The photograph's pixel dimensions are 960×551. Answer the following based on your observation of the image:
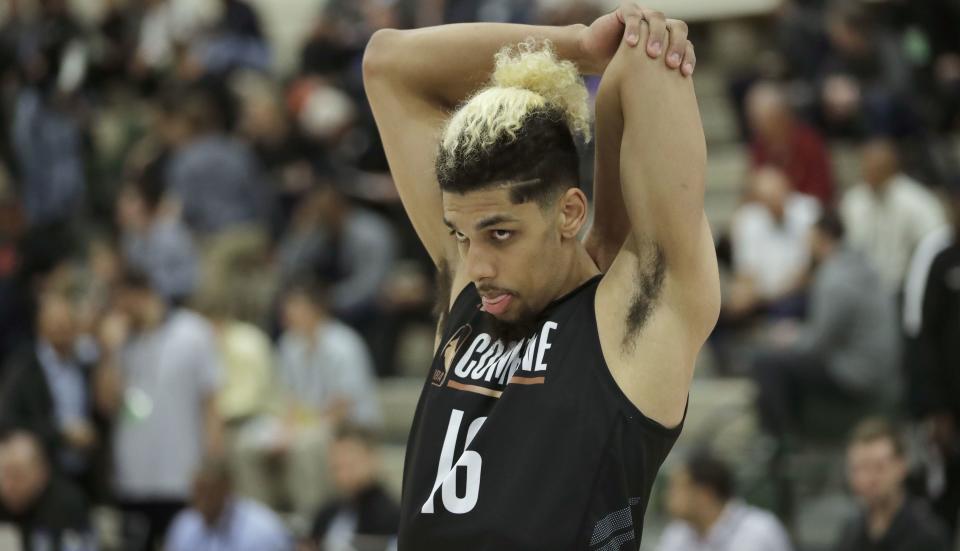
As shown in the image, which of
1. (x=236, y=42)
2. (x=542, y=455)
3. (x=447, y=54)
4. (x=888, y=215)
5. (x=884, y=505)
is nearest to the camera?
(x=542, y=455)

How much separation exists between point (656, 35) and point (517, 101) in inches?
10.8

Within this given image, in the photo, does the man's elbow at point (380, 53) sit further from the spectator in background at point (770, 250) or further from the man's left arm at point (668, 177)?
the spectator in background at point (770, 250)

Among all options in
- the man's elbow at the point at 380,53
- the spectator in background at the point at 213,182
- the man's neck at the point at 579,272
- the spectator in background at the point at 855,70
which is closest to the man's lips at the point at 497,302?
the man's neck at the point at 579,272

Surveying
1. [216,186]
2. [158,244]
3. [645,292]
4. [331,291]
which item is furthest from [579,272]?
[216,186]

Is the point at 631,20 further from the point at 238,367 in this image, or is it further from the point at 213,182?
the point at 213,182

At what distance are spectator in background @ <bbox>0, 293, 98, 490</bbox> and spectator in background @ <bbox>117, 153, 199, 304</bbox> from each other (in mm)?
1511

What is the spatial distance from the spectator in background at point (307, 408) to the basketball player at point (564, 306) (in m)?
5.78

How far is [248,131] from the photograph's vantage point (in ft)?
37.7

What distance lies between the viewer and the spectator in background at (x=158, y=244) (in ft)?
34.0

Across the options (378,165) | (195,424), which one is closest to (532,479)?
(195,424)

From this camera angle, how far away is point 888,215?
8.83 m

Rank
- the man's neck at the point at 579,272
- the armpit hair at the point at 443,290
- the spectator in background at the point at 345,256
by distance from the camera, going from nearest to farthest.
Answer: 1. the man's neck at the point at 579,272
2. the armpit hair at the point at 443,290
3. the spectator in background at the point at 345,256

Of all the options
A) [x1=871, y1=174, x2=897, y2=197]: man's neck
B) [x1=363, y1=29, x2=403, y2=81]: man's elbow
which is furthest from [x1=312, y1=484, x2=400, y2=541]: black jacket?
[x1=363, y1=29, x2=403, y2=81]: man's elbow

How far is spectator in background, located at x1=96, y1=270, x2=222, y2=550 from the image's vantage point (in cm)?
830
